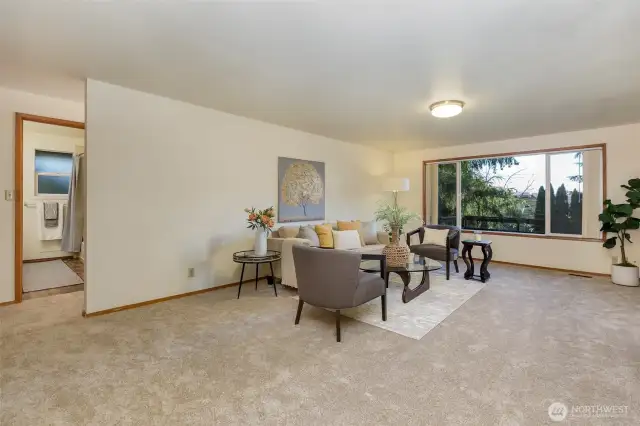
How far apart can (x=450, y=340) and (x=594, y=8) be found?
2507 millimetres

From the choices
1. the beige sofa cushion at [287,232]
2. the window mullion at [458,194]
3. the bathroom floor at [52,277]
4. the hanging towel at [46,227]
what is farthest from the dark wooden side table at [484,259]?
the hanging towel at [46,227]

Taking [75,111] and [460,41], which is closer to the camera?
[460,41]

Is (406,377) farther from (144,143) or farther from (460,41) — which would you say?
(144,143)

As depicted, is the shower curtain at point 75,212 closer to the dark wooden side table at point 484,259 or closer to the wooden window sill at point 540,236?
the dark wooden side table at point 484,259

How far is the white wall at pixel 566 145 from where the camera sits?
4.58m

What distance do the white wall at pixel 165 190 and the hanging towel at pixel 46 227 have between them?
13.1 ft

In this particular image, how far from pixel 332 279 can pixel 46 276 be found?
480cm

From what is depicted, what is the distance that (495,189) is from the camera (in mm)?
6004

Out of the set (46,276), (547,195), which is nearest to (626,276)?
(547,195)

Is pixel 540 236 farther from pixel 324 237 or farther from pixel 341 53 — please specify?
pixel 341 53

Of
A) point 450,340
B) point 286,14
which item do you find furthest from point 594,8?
point 450,340

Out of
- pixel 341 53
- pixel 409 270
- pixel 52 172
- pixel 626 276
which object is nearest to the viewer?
pixel 341 53

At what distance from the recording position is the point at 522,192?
5.70 metres

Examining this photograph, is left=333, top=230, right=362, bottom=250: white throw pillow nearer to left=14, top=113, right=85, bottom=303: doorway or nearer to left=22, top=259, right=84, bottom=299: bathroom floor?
left=22, top=259, right=84, bottom=299: bathroom floor
